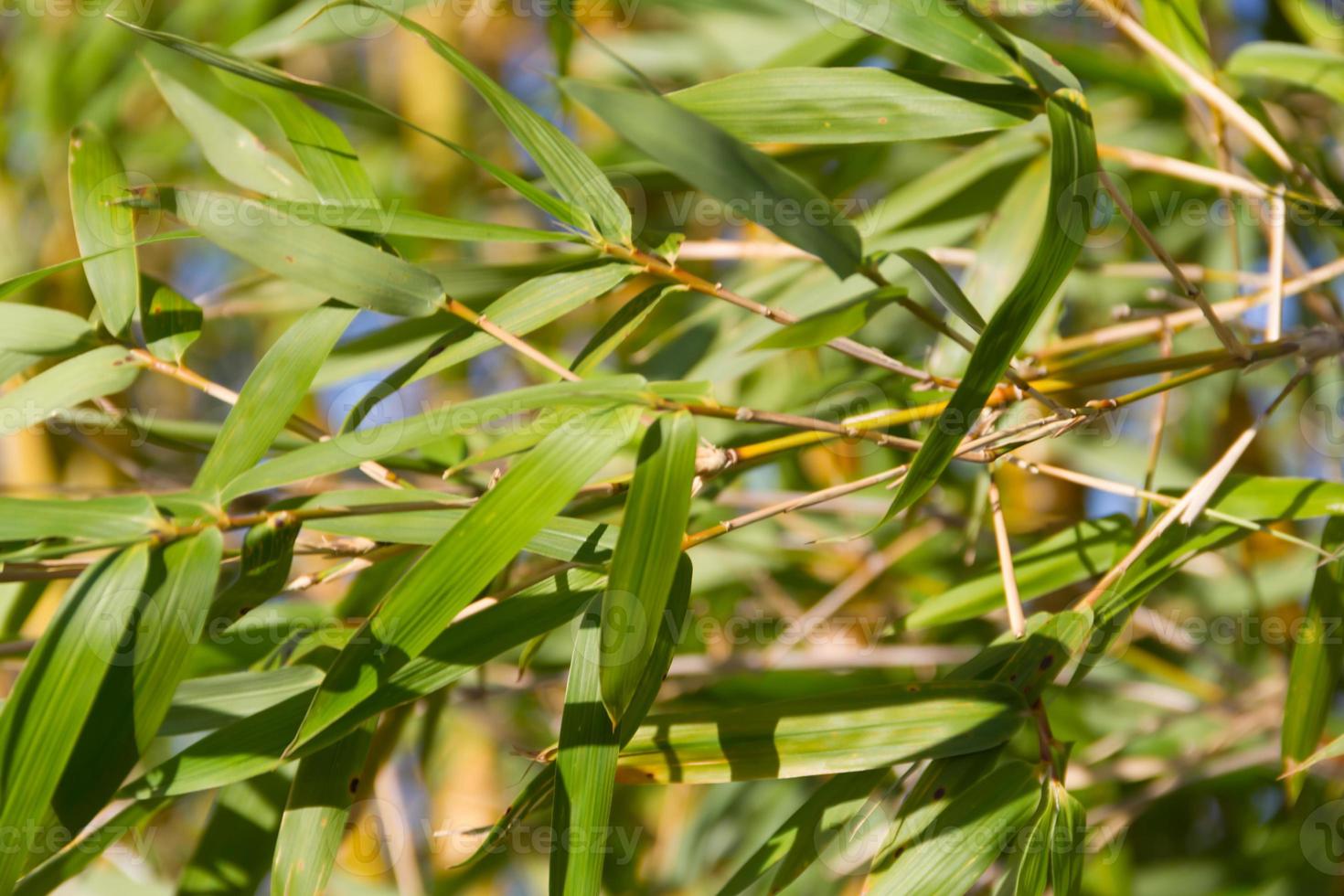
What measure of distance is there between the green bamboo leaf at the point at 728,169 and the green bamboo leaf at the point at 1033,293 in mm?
58

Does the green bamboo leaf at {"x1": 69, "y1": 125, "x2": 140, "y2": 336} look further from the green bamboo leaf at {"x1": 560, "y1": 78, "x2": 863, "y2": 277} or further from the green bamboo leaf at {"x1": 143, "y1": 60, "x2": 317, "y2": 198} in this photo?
the green bamboo leaf at {"x1": 560, "y1": 78, "x2": 863, "y2": 277}

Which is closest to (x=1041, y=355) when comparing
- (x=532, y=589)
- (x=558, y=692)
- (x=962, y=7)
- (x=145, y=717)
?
(x=962, y=7)

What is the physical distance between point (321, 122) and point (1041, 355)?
40 centimetres

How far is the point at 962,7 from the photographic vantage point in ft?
1.45

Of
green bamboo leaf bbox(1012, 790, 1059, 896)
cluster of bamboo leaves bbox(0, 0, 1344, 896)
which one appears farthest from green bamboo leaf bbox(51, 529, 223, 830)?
green bamboo leaf bbox(1012, 790, 1059, 896)

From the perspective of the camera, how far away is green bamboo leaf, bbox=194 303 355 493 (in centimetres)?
41

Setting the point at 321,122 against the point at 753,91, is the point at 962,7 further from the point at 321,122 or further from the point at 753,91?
the point at 321,122

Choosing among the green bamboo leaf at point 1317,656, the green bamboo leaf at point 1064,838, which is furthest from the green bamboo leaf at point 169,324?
the green bamboo leaf at point 1317,656

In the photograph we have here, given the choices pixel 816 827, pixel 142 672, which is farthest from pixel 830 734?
pixel 142 672

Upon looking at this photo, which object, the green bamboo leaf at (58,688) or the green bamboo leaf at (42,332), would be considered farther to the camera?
the green bamboo leaf at (42,332)

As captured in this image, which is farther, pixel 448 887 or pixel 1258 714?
pixel 448 887

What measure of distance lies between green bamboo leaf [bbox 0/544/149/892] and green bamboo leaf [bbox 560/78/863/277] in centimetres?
21

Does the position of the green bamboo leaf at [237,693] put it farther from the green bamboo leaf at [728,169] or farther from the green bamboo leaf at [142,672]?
the green bamboo leaf at [728,169]

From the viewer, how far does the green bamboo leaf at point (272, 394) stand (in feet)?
1.34
